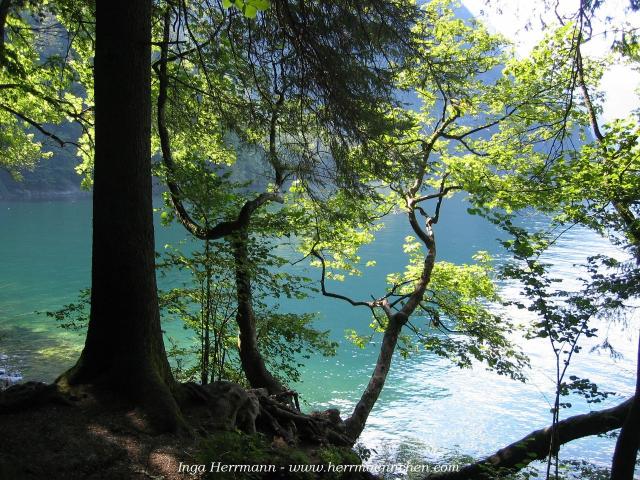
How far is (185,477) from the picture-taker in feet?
9.95

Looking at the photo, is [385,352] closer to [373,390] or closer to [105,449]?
[373,390]

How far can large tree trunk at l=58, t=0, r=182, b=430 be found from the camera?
361cm

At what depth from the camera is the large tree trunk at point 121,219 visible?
3.61m

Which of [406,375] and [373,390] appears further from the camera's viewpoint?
[406,375]

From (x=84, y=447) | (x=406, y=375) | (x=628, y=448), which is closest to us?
(x=84, y=447)

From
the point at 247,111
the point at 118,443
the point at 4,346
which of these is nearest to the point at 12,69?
the point at 247,111

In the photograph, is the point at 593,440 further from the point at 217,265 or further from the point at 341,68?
the point at 341,68

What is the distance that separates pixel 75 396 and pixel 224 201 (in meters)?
3.40

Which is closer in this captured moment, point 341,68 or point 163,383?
point 163,383

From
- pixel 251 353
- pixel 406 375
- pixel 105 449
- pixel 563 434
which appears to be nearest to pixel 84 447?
pixel 105 449

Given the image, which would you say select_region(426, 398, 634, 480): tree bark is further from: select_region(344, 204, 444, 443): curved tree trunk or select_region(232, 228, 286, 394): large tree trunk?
select_region(232, 228, 286, 394): large tree trunk

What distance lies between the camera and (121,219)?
3.63 m

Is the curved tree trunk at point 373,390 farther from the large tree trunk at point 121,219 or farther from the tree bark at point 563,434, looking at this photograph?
the large tree trunk at point 121,219

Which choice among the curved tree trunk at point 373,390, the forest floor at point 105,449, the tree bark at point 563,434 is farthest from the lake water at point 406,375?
the forest floor at point 105,449
